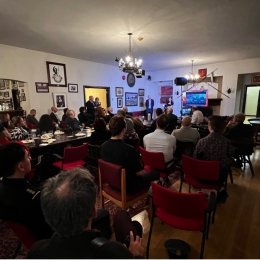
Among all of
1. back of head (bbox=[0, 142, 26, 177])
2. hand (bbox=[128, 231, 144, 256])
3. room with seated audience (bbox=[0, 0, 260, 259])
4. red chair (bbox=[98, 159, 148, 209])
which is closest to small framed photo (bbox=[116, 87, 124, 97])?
room with seated audience (bbox=[0, 0, 260, 259])

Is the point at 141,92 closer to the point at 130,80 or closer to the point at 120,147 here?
the point at 130,80

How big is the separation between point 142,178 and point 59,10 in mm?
3109

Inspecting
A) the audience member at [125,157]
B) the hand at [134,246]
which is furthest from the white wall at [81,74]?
the hand at [134,246]

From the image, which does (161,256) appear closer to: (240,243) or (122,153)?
(240,243)

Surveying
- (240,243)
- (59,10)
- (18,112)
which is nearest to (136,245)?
(240,243)

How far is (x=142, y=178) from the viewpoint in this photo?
2172 millimetres

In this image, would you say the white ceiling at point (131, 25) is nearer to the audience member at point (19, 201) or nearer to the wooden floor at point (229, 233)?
the audience member at point (19, 201)

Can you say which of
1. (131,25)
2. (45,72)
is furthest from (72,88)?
(131,25)

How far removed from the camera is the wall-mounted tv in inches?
342

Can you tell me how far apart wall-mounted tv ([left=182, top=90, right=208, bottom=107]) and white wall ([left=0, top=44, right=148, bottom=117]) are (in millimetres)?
3438

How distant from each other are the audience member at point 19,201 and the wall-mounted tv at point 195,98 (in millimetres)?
8524

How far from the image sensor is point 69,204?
2.59ft

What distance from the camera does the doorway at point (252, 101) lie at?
8336mm

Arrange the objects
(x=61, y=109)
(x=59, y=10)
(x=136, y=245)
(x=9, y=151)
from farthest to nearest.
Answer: (x=61, y=109)
(x=59, y=10)
(x=9, y=151)
(x=136, y=245)
